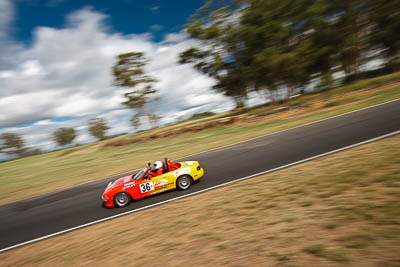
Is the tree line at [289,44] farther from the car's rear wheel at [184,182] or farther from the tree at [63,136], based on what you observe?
the tree at [63,136]

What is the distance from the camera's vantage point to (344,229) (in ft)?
11.7

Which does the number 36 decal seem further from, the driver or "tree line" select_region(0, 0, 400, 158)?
"tree line" select_region(0, 0, 400, 158)

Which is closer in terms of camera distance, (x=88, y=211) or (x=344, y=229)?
(x=344, y=229)

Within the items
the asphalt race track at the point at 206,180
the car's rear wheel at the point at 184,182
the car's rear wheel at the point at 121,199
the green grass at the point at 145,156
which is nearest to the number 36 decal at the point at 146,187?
the asphalt race track at the point at 206,180

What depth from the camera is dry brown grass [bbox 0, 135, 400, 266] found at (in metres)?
3.29

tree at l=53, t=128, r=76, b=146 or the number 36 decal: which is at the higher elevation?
tree at l=53, t=128, r=76, b=146

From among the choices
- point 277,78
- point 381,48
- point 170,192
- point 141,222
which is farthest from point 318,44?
point 141,222

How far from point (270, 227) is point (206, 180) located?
442cm

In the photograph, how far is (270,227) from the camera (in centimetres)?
412

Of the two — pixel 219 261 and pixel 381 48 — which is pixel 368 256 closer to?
pixel 219 261

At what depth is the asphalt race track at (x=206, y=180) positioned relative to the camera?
23.9ft

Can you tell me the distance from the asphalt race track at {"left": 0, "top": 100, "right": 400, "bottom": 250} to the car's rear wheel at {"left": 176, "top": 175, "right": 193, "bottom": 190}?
0.21m

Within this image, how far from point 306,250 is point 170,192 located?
5.35 metres

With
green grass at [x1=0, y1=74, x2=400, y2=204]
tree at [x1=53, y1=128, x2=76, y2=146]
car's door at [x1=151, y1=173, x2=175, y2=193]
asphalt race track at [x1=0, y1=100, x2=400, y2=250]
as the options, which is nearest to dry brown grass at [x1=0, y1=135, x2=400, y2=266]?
asphalt race track at [x1=0, y1=100, x2=400, y2=250]
